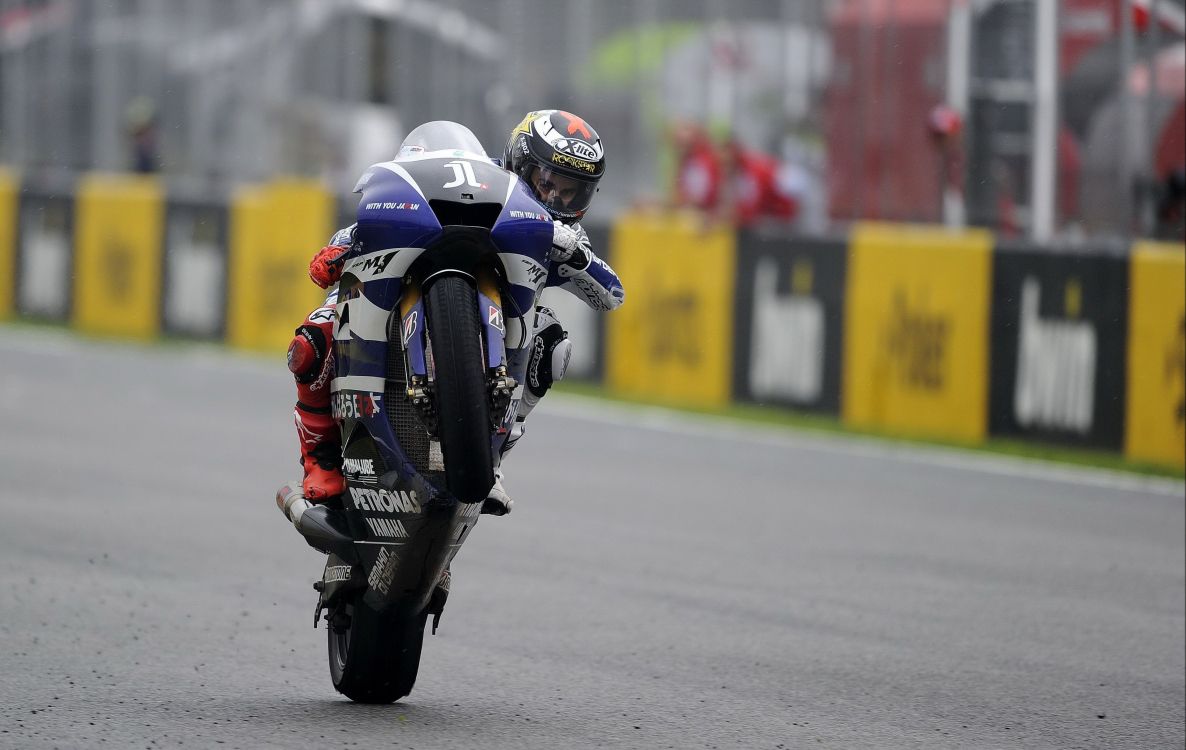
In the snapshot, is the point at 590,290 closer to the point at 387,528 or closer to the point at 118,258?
the point at 387,528

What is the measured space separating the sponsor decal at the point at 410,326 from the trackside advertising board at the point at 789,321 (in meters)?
9.54

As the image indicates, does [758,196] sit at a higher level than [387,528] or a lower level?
higher

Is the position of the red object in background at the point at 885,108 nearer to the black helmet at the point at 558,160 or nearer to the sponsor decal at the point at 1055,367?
the sponsor decal at the point at 1055,367

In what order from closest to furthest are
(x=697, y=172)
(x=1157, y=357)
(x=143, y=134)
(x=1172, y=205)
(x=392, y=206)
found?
(x=392, y=206)
(x=1157, y=357)
(x=1172, y=205)
(x=697, y=172)
(x=143, y=134)

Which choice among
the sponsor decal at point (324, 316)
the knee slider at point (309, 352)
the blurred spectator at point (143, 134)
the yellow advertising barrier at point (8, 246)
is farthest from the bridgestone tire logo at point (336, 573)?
the blurred spectator at point (143, 134)

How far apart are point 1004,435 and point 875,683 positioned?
7062mm

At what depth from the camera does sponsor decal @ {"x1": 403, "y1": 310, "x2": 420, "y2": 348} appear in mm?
5500

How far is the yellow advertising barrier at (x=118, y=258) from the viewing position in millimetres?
21062

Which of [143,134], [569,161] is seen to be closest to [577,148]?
[569,161]

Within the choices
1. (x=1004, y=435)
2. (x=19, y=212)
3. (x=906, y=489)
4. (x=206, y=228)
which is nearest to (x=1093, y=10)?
(x=1004, y=435)

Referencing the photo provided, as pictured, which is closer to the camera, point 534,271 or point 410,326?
point 410,326

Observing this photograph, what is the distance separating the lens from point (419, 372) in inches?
215

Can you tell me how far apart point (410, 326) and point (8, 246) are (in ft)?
58.3

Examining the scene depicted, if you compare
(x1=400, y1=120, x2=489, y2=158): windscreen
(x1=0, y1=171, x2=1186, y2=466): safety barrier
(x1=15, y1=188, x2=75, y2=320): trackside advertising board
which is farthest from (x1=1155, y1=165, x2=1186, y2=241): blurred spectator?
(x1=15, y1=188, x2=75, y2=320): trackside advertising board
